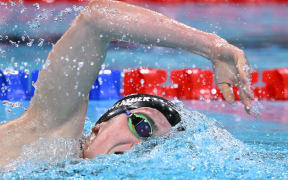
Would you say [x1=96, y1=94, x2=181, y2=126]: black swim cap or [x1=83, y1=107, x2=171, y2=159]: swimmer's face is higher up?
[x1=96, y1=94, x2=181, y2=126]: black swim cap

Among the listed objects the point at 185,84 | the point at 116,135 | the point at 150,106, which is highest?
the point at 185,84

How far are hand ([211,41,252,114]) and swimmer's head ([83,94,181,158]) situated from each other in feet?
1.48

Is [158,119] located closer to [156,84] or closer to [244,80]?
[244,80]

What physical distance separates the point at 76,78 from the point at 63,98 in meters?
0.08

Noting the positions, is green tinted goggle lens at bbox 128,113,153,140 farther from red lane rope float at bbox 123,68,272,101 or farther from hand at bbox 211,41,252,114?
red lane rope float at bbox 123,68,272,101

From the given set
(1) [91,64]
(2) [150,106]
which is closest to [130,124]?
(2) [150,106]

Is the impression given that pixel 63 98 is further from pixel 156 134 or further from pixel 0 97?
pixel 0 97

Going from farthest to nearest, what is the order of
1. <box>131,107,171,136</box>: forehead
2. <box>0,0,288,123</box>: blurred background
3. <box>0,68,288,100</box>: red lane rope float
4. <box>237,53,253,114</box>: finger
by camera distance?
<box>0,0,288,123</box>: blurred background, <box>0,68,288,100</box>: red lane rope float, <box>131,107,171,136</box>: forehead, <box>237,53,253,114</box>: finger

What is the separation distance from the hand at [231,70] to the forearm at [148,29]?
0.04 meters

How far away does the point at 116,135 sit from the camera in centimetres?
154

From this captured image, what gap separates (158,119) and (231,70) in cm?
50

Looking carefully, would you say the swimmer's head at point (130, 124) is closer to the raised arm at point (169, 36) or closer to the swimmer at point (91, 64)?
the swimmer at point (91, 64)

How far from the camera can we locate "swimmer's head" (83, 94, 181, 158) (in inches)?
60.7

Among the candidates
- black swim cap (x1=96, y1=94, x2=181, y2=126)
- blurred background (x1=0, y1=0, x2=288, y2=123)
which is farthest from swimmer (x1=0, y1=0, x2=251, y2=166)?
blurred background (x1=0, y1=0, x2=288, y2=123)
